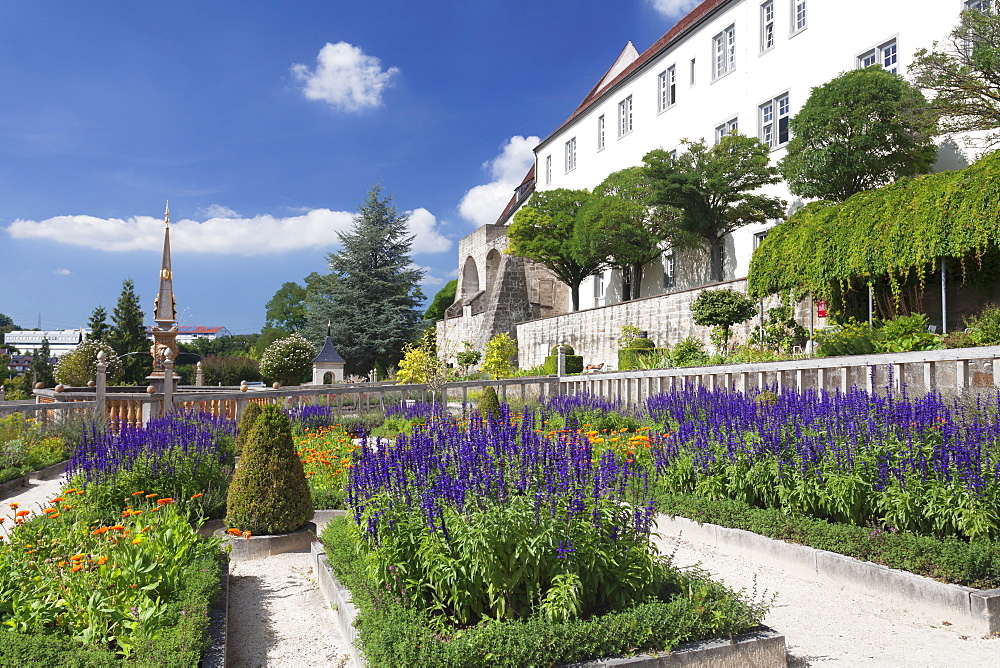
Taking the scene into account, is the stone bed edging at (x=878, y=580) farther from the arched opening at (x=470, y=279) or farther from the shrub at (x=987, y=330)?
the arched opening at (x=470, y=279)

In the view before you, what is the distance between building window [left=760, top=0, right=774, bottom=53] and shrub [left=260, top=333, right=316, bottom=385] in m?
20.2

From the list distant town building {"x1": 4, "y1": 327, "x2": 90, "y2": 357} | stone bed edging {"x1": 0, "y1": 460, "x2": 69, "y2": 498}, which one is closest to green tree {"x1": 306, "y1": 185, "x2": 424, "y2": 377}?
stone bed edging {"x1": 0, "y1": 460, "x2": 69, "y2": 498}

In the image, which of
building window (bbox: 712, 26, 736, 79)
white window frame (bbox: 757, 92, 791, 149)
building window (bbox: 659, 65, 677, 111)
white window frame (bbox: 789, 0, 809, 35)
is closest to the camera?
white window frame (bbox: 789, 0, 809, 35)

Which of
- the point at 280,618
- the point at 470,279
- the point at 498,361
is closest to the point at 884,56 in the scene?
the point at 498,361

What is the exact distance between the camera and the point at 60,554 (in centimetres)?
420

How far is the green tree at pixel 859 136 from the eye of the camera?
611 inches

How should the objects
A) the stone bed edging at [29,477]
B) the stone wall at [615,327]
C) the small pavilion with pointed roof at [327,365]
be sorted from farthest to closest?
1. the small pavilion with pointed roof at [327,365]
2. the stone wall at [615,327]
3. the stone bed edging at [29,477]

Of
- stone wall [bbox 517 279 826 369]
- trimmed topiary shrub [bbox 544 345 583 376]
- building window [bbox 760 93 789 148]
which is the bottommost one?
trimmed topiary shrub [bbox 544 345 583 376]

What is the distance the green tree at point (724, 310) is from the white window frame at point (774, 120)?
7037 mm

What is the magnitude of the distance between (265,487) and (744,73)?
72.0 feet

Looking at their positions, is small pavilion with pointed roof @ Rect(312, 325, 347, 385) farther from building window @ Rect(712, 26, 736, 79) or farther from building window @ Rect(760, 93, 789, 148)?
building window @ Rect(712, 26, 736, 79)

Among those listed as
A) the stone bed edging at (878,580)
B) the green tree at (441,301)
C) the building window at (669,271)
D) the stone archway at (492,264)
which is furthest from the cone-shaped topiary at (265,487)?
the green tree at (441,301)

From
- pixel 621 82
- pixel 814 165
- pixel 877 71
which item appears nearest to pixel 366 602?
pixel 814 165

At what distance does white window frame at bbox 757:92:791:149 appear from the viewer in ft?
68.9
